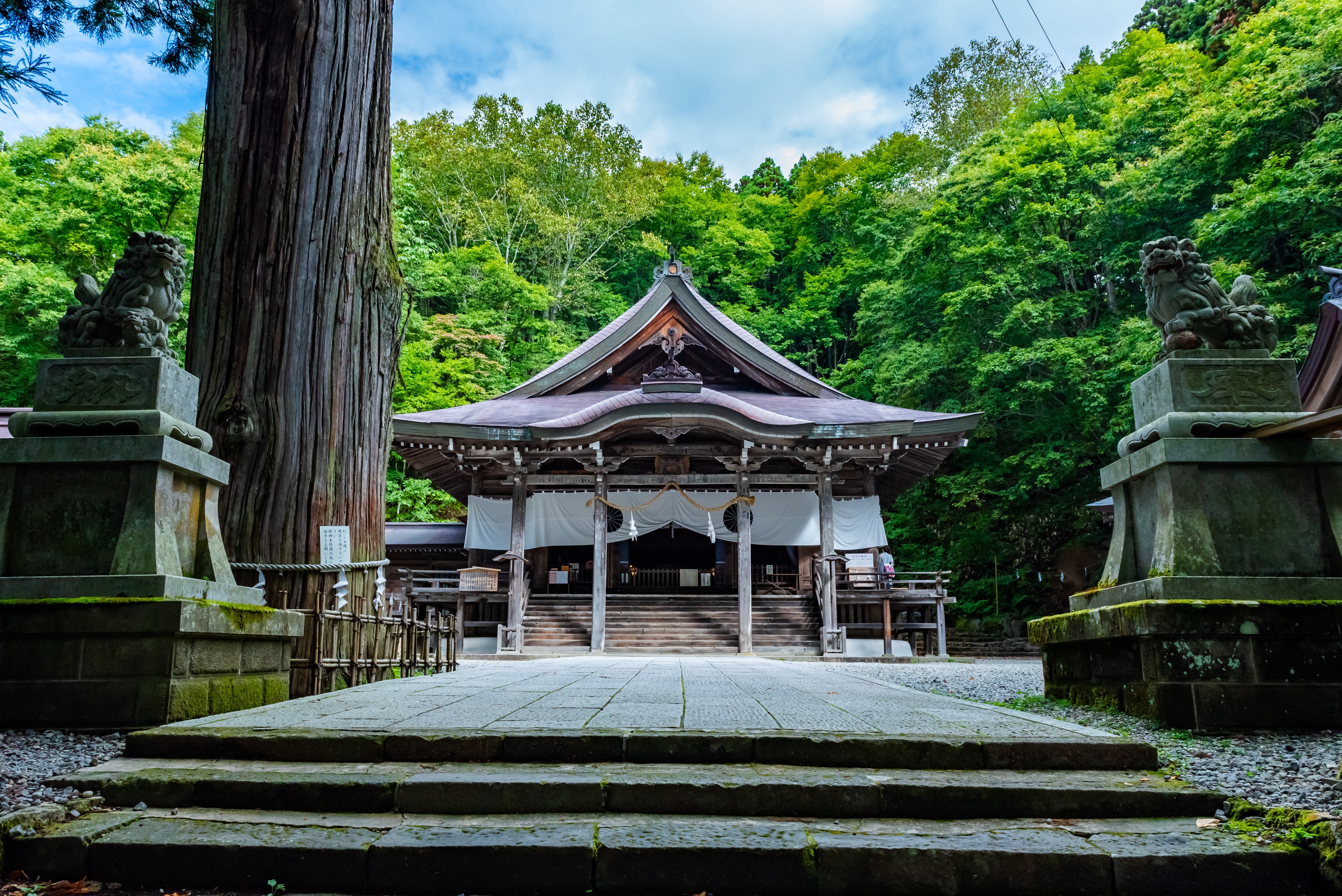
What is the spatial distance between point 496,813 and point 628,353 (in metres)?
14.3

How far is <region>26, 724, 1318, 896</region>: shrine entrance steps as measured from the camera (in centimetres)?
184

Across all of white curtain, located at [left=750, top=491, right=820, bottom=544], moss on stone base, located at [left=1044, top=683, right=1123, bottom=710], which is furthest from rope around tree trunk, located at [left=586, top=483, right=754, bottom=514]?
moss on stone base, located at [left=1044, top=683, right=1123, bottom=710]

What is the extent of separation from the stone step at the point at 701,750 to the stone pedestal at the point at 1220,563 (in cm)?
85

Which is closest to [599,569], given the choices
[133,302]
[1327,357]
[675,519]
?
[675,519]

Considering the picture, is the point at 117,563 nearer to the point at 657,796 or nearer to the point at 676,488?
the point at 657,796

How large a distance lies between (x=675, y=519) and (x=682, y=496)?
56 cm

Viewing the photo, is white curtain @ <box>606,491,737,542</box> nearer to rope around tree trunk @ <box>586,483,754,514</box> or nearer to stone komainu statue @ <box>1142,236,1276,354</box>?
rope around tree trunk @ <box>586,483,754,514</box>

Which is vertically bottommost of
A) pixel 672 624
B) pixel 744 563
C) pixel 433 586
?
pixel 672 624

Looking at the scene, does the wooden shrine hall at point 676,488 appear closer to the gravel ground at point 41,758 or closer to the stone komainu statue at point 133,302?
the stone komainu statue at point 133,302

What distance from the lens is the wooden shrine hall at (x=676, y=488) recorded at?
12.6 m

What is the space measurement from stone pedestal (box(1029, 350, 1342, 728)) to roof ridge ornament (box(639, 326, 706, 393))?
10.8 meters

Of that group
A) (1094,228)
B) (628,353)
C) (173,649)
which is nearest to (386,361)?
(173,649)

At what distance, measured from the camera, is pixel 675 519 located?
14414 millimetres

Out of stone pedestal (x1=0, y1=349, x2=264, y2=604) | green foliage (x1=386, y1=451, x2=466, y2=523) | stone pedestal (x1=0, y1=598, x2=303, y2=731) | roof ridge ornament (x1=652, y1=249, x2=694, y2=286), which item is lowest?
stone pedestal (x1=0, y1=598, x2=303, y2=731)
